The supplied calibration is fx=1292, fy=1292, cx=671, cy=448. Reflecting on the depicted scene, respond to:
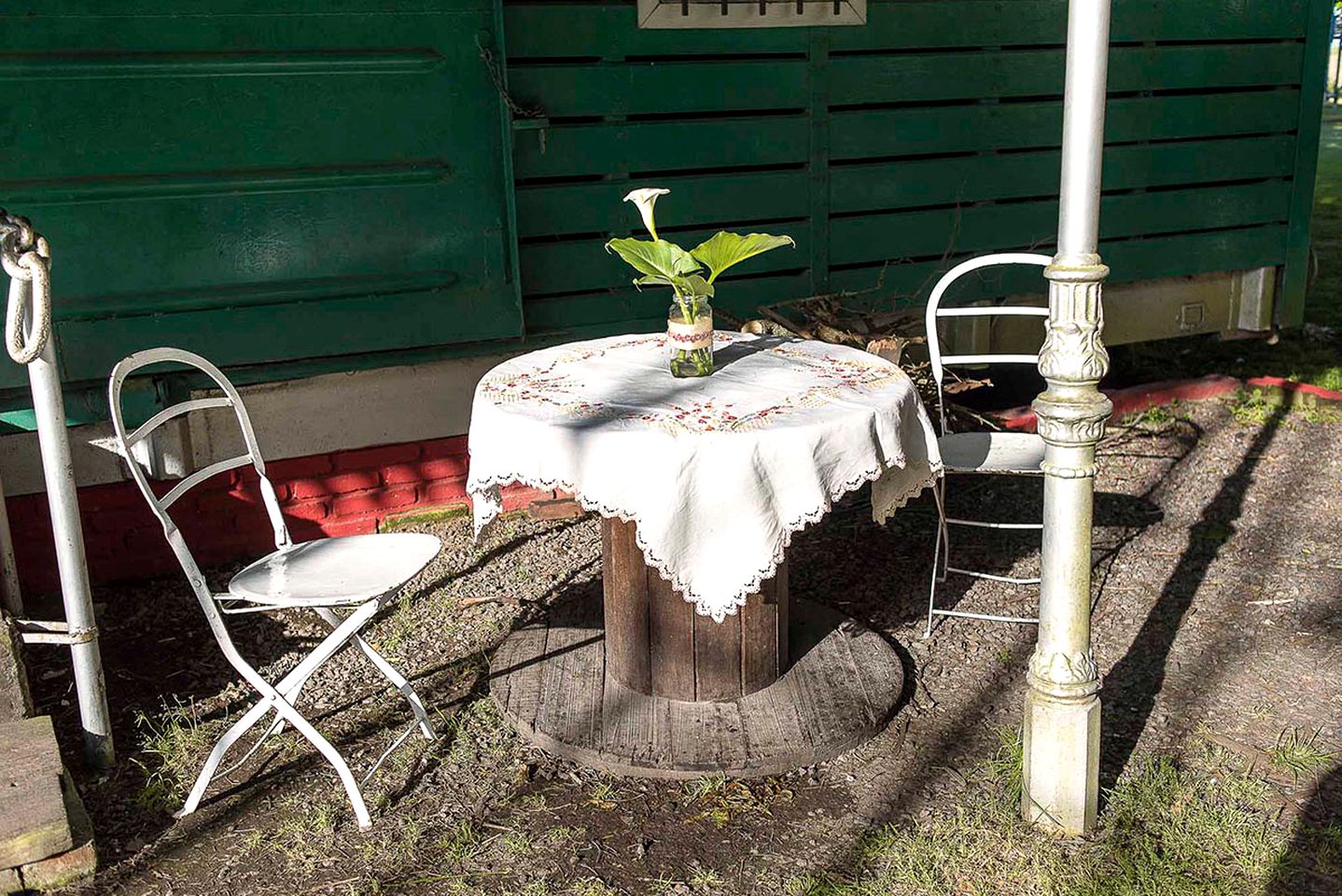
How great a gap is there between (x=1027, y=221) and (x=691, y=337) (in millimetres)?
3491

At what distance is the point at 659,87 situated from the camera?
5.75m

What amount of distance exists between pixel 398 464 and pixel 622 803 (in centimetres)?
251

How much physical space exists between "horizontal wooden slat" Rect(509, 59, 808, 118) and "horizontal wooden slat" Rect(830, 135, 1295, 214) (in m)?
0.54

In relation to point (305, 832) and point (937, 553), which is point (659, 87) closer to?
point (937, 553)

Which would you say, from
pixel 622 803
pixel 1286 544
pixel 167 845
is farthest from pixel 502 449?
pixel 1286 544

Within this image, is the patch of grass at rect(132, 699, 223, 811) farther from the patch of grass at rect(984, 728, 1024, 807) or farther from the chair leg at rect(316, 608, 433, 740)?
the patch of grass at rect(984, 728, 1024, 807)

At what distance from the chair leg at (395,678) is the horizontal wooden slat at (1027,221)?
3320mm

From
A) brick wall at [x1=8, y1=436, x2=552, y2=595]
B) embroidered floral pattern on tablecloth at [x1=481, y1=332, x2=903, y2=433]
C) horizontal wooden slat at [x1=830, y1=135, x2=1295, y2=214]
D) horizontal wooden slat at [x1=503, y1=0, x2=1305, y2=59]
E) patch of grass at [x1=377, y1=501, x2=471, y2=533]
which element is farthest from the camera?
horizontal wooden slat at [x1=830, y1=135, x2=1295, y2=214]

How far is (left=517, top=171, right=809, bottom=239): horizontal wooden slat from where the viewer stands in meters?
5.63

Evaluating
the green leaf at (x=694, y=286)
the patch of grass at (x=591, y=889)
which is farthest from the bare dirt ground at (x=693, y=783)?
the green leaf at (x=694, y=286)

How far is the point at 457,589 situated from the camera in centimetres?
517

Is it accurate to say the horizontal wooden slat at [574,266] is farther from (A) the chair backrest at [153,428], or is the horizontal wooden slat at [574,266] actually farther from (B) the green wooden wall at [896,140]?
(A) the chair backrest at [153,428]

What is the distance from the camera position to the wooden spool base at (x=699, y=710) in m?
3.78

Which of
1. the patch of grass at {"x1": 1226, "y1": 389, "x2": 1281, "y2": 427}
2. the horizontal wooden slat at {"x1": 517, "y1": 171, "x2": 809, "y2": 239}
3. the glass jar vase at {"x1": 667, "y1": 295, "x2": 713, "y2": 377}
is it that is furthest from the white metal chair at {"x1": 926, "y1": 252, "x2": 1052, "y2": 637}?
the patch of grass at {"x1": 1226, "y1": 389, "x2": 1281, "y2": 427}
